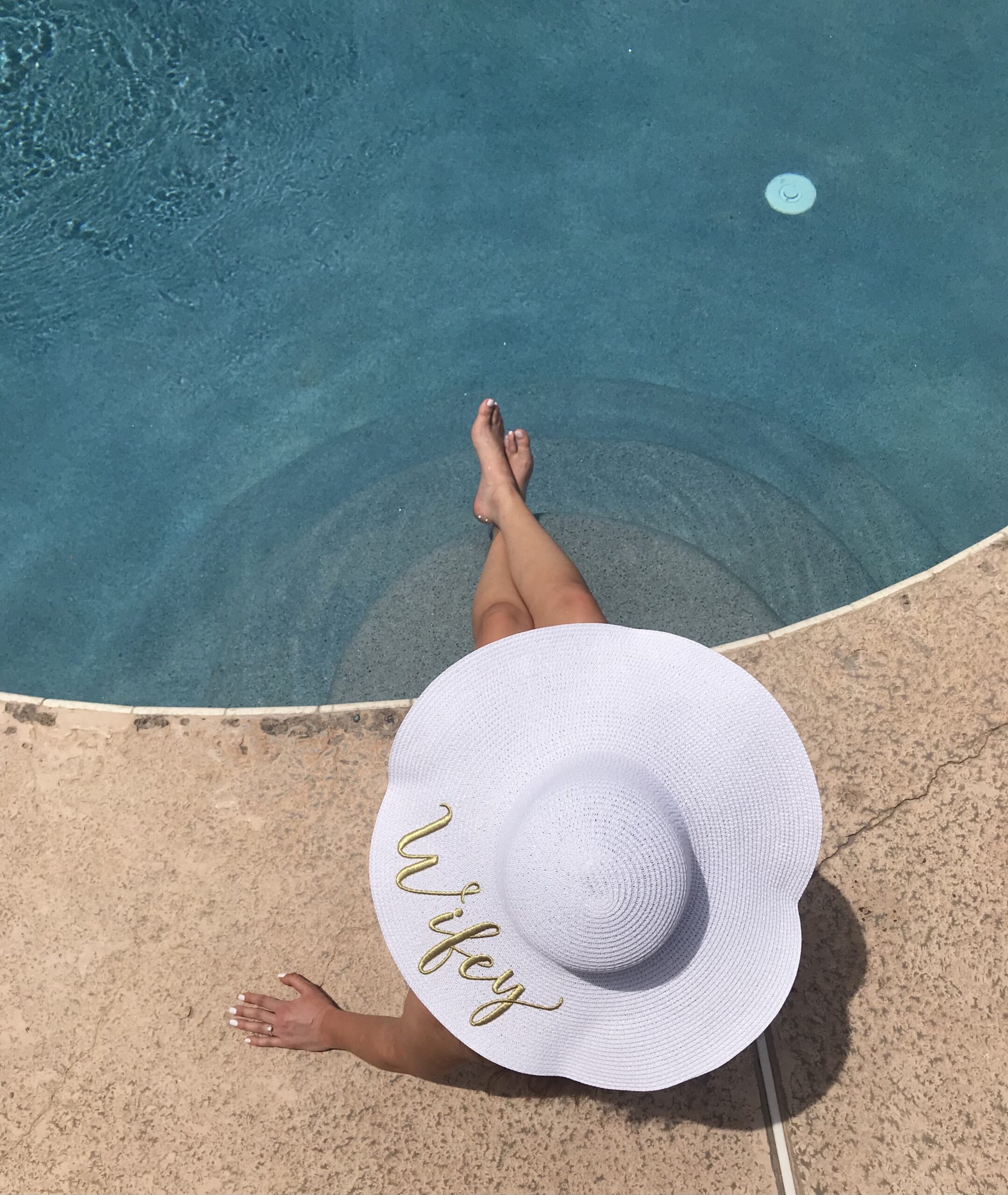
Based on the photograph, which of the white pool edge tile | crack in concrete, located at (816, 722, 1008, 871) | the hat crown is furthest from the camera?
the white pool edge tile

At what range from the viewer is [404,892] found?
195 cm

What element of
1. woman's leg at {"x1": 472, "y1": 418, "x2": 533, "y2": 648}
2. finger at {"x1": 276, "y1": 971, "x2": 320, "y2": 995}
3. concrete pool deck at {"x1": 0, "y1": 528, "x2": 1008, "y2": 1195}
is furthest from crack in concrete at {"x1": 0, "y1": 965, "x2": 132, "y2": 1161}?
woman's leg at {"x1": 472, "y1": 418, "x2": 533, "y2": 648}

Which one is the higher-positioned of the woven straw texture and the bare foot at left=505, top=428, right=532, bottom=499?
the woven straw texture

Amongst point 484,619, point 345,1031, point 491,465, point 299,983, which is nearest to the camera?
point 345,1031

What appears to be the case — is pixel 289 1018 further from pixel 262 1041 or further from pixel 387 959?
pixel 387 959

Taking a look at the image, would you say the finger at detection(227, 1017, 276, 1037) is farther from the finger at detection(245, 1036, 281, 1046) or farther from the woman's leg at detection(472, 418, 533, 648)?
the woman's leg at detection(472, 418, 533, 648)

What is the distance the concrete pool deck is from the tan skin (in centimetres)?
8

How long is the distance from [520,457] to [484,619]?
86 centimetres

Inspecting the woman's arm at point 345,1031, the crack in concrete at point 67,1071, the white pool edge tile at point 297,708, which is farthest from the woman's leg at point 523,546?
the crack in concrete at point 67,1071

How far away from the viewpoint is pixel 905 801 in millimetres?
2580

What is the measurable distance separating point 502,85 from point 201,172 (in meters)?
1.42

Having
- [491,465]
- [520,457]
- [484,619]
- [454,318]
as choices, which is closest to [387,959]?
[484,619]

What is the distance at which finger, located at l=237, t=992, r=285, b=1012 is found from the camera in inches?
95.3

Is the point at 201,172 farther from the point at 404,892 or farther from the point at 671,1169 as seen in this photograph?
the point at 671,1169
